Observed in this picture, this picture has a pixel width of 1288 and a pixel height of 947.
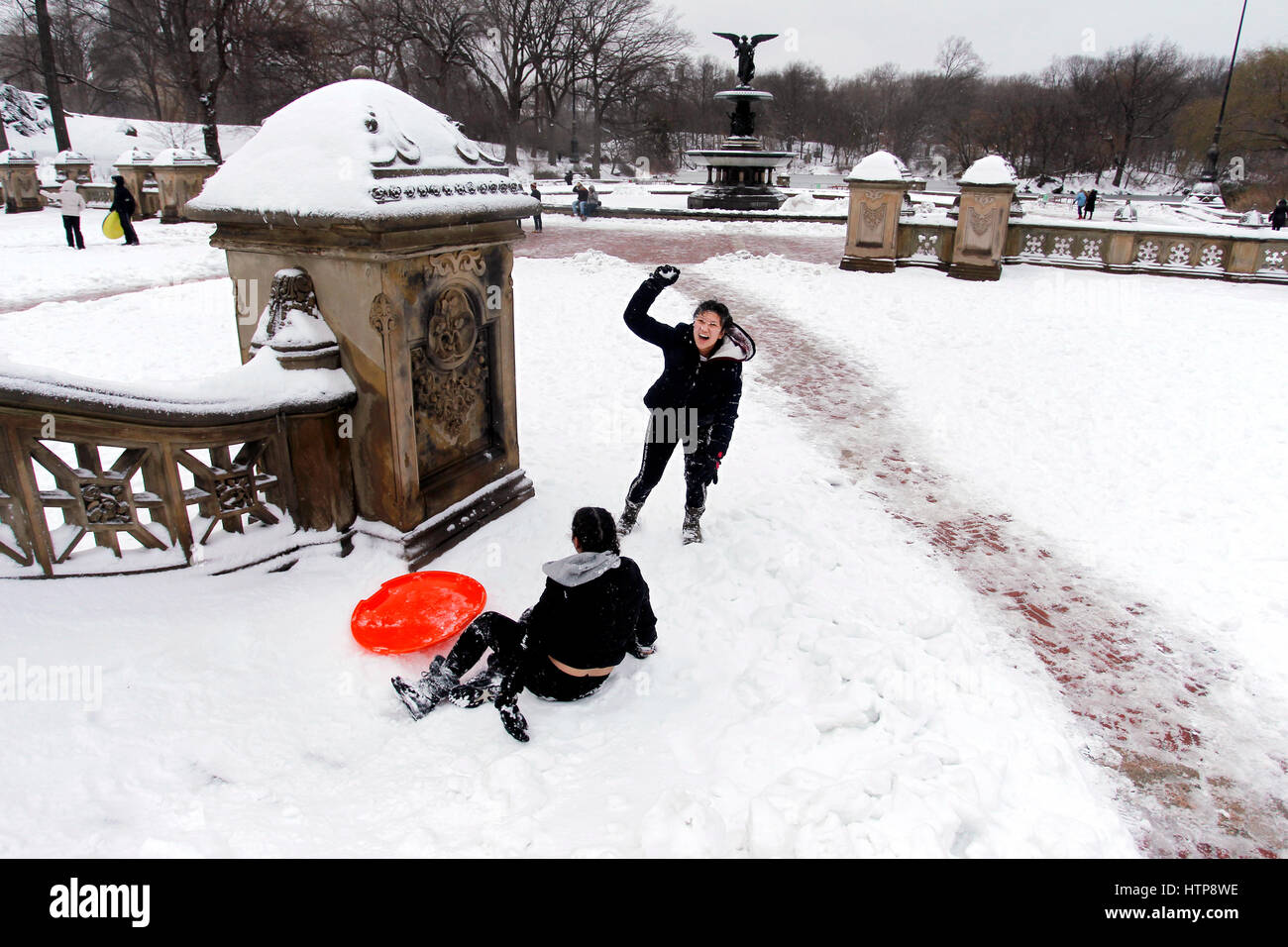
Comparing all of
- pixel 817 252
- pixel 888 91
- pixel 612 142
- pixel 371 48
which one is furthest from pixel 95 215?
pixel 888 91

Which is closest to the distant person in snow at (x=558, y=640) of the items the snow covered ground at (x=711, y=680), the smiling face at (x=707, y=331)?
the snow covered ground at (x=711, y=680)

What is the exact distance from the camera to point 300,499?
424 centimetres

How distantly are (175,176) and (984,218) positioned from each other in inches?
814

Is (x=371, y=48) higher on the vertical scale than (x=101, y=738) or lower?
higher

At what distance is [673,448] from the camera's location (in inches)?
197

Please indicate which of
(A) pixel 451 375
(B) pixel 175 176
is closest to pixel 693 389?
(A) pixel 451 375

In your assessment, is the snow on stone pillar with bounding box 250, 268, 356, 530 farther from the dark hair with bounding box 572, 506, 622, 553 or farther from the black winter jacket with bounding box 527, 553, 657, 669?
the dark hair with bounding box 572, 506, 622, 553

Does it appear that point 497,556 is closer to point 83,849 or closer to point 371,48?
point 83,849

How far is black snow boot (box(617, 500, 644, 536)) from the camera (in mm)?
5172

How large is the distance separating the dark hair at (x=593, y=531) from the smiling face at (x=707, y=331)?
1.83 meters

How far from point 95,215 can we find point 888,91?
8481 cm

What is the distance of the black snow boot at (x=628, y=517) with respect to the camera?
5172mm

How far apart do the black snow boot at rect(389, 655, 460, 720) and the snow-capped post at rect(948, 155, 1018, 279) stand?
14894 millimetres

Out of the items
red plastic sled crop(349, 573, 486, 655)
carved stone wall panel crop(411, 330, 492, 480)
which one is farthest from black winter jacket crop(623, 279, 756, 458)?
red plastic sled crop(349, 573, 486, 655)
